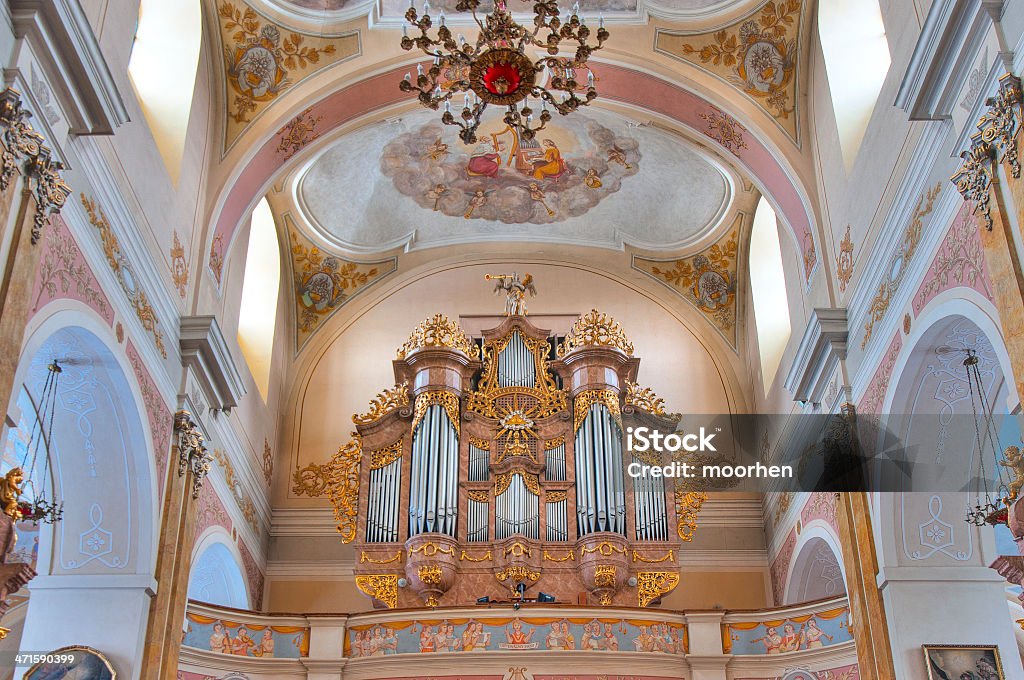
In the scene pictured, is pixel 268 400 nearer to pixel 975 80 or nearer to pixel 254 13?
pixel 254 13

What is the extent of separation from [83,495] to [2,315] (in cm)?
367

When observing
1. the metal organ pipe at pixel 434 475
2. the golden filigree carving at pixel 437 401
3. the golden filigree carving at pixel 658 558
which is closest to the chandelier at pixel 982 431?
the golden filigree carving at pixel 658 558

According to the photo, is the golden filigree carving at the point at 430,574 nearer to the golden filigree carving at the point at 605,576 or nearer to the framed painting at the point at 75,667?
the golden filigree carving at the point at 605,576

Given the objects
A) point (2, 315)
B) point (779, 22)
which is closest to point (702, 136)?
point (779, 22)

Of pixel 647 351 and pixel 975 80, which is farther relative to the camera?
pixel 647 351

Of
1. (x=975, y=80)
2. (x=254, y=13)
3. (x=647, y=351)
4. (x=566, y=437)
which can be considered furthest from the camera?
(x=647, y=351)

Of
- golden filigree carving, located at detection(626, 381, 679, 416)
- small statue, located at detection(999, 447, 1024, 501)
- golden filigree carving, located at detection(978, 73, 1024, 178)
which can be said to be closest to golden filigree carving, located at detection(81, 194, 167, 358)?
golden filigree carving, located at detection(626, 381, 679, 416)

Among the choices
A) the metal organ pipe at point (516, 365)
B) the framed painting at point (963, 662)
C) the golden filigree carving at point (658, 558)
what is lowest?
the framed painting at point (963, 662)

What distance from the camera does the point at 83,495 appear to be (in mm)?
10102

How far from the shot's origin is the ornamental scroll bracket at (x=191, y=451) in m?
10.8

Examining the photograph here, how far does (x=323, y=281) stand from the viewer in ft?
55.4

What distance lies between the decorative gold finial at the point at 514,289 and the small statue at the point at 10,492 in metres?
9.14

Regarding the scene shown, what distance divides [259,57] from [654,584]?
7465 mm

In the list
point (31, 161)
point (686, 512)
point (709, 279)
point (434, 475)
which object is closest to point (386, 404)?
point (434, 475)
